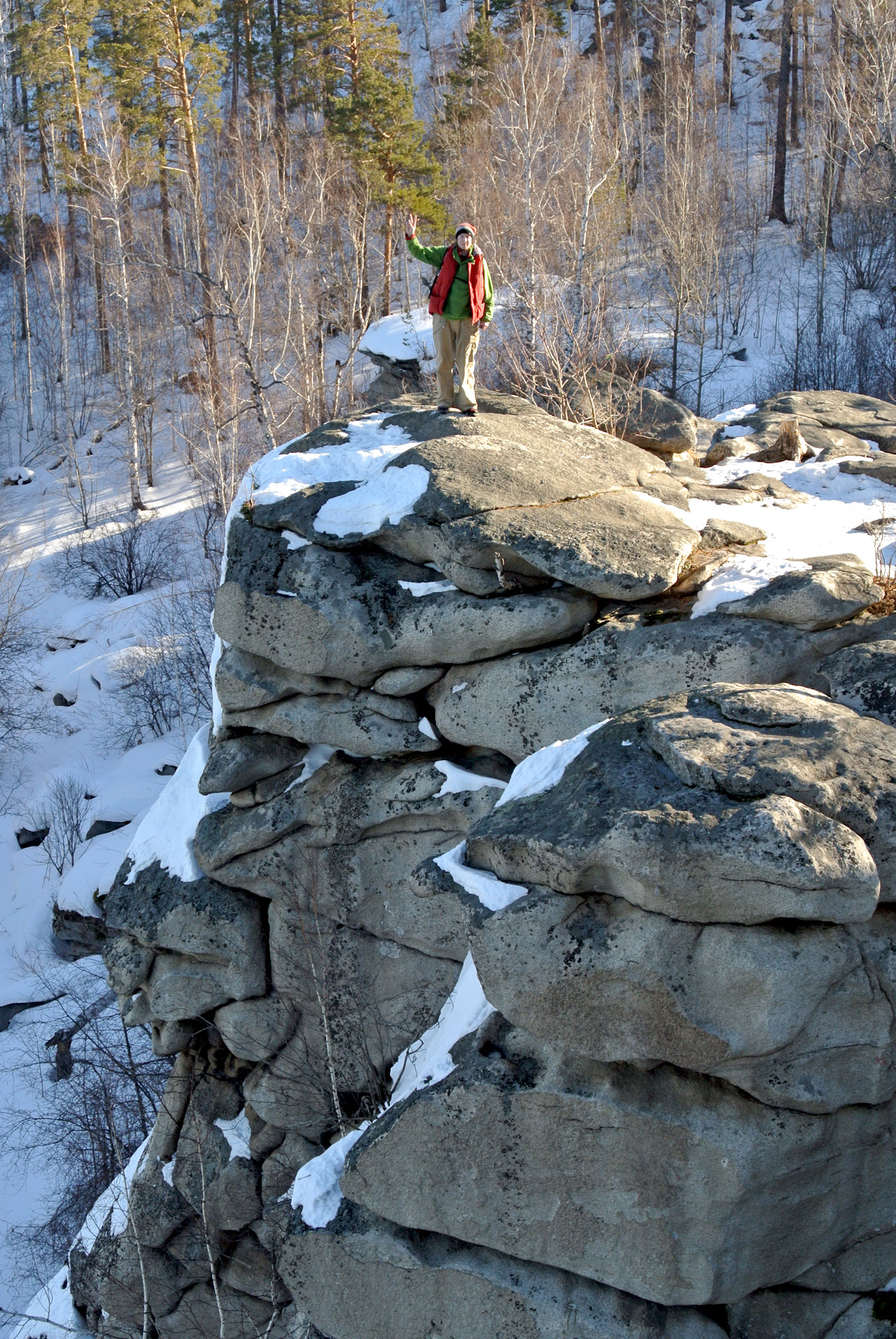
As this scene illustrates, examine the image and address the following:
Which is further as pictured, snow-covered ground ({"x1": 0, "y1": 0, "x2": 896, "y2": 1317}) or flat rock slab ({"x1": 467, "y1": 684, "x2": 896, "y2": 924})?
snow-covered ground ({"x1": 0, "y1": 0, "x2": 896, "y2": 1317})

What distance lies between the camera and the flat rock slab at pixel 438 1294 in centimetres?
488

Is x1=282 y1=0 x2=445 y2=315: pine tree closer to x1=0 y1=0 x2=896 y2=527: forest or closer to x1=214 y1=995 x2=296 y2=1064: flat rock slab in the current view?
x1=0 y1=0 x2=896 y2=527: forest

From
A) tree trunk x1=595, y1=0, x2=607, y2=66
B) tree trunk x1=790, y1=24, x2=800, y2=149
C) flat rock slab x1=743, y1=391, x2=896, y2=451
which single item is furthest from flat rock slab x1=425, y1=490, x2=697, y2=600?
tree trunk x1=790, y1=24, x2=800, y2=149

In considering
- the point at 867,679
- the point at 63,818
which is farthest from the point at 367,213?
the point at 867,679

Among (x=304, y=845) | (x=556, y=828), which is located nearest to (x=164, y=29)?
(x=304, y=845)

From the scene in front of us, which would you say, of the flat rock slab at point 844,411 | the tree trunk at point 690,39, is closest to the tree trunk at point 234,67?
the tree trunk at point 690,39

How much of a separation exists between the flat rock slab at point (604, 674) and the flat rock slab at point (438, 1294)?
3.07 metres

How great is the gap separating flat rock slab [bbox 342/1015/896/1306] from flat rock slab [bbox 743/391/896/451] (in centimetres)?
898

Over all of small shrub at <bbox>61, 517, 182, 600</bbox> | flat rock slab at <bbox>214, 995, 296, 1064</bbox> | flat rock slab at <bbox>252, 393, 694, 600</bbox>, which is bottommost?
small shrub at <bbox>61, 517, 182, 600</bbox>

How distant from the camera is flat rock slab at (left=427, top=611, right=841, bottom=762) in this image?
638 centimetres

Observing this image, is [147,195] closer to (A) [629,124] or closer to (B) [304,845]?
(A) [629,124]

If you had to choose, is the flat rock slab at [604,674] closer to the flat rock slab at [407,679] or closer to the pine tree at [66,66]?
the flat rock slab at [407,679]

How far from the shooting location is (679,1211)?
460cm

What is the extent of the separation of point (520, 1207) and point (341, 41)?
28.3 m
